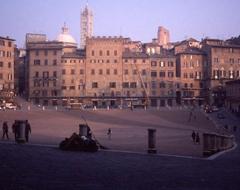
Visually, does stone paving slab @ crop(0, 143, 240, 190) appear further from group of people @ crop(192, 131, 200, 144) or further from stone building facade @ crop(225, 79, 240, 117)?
stone building facade @ crop(225, 79, 240, 117)

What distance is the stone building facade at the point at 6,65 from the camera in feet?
291

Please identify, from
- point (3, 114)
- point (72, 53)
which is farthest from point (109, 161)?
point (72, 53)

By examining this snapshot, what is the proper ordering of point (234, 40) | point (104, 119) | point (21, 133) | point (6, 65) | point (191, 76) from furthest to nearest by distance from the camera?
1. point (234, 40)
2. point (191, 76)
3. point (6, 65)
4. point (104, 119)
5. point (21, 133)

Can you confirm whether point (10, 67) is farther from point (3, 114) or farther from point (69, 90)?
point (3, 114)

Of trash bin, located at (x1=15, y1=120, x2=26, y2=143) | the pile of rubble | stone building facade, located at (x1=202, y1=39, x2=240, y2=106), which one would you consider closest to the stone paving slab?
the pile of rubble

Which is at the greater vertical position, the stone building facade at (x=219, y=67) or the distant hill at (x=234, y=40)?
the distant hill at (x=234, y=40)

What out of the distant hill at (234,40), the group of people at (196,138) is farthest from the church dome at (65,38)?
the group of people at (196,138)

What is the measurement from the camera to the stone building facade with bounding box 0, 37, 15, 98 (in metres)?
88.8

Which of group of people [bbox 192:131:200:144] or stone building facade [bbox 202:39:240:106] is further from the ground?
stone building facade [bbox 202:39:240:106]

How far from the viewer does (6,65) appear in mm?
90250

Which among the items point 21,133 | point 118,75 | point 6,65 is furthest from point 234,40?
point 21,133

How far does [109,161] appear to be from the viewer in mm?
16484

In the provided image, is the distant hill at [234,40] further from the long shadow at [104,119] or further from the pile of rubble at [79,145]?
the pile of rubble at [79,145]

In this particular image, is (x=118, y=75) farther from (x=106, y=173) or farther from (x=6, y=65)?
(x=106, y=173)
